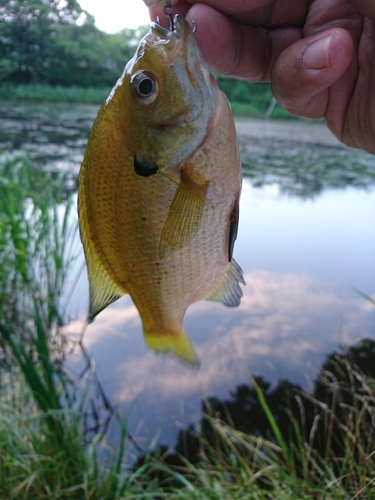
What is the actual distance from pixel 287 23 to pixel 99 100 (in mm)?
20086

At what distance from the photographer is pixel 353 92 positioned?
5.13 ft

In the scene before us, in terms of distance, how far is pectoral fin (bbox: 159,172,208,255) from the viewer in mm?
1078

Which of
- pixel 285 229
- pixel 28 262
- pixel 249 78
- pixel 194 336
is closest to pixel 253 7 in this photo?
pixel 249 78

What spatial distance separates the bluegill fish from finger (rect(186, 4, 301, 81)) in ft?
1.37

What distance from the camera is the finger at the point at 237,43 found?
142 cm

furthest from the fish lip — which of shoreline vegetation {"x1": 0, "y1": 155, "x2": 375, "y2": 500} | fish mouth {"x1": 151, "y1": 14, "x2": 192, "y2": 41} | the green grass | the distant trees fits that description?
the green grass

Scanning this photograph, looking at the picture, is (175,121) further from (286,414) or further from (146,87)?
(286,414)

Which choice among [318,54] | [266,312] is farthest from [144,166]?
[266,312]

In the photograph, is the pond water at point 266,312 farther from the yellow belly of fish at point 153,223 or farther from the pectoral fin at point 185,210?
the pectoral fin at point 185,210

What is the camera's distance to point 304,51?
1293 mm

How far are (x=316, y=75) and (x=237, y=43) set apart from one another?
0.42 m

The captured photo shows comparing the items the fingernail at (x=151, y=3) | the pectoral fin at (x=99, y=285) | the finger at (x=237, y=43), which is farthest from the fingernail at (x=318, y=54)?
the pectoral fin at (x=99, y=285)

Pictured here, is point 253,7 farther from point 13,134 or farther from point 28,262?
point 13,134

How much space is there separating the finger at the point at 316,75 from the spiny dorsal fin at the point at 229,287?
0.65 meters
